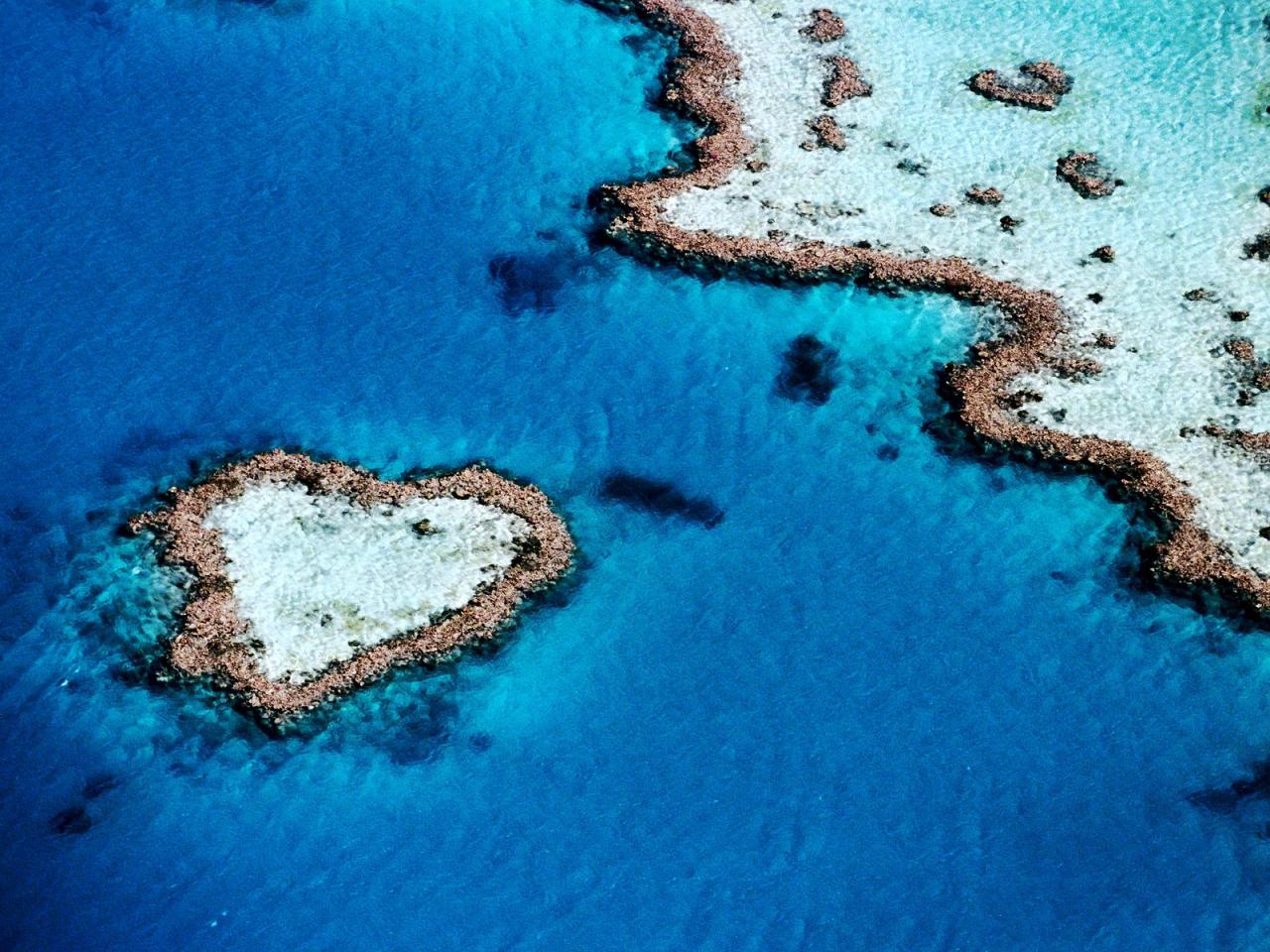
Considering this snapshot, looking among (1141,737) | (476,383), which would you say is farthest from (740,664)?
(476,383)

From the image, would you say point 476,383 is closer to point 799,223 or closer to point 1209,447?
point 799,223

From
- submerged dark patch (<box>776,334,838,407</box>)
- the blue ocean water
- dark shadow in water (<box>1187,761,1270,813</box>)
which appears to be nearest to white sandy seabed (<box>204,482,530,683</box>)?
the blue ocean water

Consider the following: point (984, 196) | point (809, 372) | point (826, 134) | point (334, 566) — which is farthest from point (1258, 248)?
point (334, 566)

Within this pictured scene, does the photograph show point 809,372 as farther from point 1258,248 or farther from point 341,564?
point 1258,248

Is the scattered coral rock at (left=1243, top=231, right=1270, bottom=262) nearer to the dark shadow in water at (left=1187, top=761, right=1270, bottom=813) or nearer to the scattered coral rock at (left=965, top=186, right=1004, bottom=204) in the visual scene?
the scattered coral rock at (left=965, top=186, right=1004, bottom=204)

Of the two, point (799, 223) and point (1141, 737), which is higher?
point (799, 223)

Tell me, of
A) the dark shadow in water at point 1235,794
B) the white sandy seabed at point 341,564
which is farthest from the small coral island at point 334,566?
the dark shadow in water at point 1235,794
